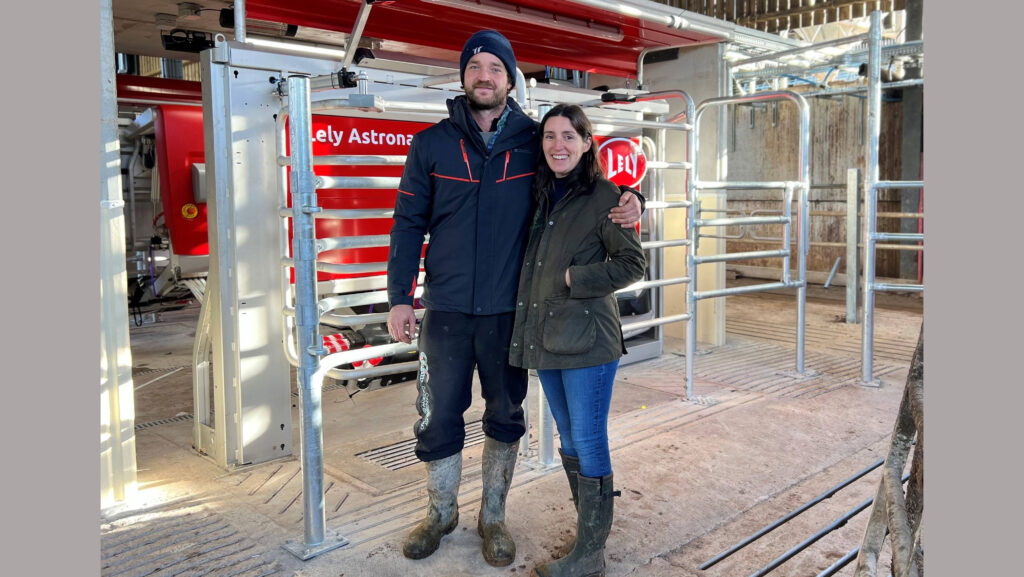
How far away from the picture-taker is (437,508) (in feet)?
8.51

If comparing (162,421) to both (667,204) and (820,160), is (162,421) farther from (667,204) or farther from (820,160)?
(820,160)

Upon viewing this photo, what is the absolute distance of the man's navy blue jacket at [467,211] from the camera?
7.97ft

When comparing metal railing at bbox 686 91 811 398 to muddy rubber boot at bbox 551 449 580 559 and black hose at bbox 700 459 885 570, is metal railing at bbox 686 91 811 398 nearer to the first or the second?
black hose at bbox 700 459 885 570

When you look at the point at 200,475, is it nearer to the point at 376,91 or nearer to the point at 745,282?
the point at 376,91

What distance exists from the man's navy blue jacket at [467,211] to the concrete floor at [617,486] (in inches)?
33.1

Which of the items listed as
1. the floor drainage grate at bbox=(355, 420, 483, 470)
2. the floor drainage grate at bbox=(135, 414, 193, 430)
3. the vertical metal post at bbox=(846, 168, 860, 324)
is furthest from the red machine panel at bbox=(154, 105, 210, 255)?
the vertical metal post at bbox=(846, 168, 860, 324)

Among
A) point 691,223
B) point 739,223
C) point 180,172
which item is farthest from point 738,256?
point 180,172

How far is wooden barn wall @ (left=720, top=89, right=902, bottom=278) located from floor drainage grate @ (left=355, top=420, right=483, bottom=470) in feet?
20.2

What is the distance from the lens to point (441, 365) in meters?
2.47

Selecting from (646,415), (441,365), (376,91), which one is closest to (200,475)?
(441,365)

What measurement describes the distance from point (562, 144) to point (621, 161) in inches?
89.9

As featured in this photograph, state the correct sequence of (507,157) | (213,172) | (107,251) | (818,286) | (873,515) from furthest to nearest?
(818,286) < (213,172) < (107,251) < (507,157) < (873,515)

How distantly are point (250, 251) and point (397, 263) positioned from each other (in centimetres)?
111

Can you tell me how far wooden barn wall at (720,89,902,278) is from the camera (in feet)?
30.1
